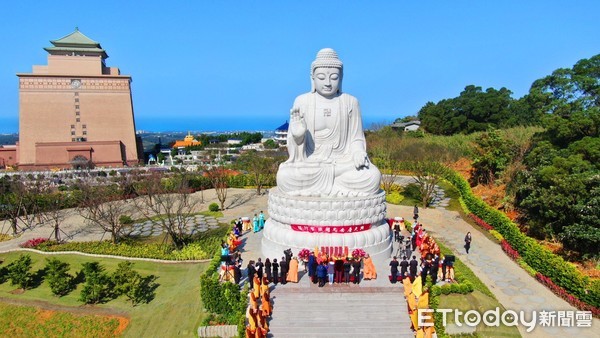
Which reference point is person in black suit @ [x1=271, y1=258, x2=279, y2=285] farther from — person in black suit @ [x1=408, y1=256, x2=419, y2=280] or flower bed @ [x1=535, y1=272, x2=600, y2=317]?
flower bed @ [x1=535, y1=272, x2=600, y2=317]

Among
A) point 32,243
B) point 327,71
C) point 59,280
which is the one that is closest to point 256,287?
point 59,280

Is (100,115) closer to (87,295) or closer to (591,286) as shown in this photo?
(87,295)

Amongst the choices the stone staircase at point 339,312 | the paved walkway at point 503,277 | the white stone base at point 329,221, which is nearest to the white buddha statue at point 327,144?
the white stone base at point 329,221

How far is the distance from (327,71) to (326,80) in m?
0.32

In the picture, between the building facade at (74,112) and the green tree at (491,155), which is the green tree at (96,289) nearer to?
the green tree at (491,155)

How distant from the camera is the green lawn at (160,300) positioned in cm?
1134

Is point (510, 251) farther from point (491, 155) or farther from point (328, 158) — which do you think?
point (491, 155)

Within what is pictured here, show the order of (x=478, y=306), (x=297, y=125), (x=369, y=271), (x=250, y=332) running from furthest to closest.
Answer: (x=297, y=125)
(x=369, y=271)
(x=478, y=306)
(x=250, y=332)

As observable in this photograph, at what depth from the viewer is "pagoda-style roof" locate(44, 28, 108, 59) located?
4662 cm

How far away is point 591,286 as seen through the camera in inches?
458

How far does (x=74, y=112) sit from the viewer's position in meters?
46.2

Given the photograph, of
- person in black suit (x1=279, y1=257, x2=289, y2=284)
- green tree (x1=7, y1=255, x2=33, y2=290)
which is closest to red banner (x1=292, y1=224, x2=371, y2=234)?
person in black suit (x1=279, y1=257, x2=289, y2=284)

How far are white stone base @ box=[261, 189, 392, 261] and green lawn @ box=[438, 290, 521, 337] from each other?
2.88 meters

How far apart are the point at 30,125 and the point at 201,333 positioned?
150 feet
